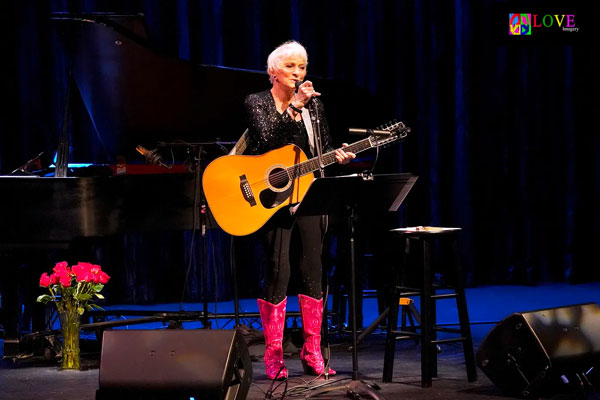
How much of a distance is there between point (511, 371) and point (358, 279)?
1.63 m

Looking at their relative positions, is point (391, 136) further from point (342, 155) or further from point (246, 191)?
point (246, 191)

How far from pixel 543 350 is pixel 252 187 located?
160 cm

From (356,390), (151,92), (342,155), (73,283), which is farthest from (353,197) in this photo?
(151,92)

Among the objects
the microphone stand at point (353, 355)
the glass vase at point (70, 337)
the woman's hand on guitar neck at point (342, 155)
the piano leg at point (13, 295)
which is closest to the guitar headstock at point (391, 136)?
the woman's hand on guitar neck at point (342, 155)

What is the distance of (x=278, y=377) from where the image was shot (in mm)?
4082

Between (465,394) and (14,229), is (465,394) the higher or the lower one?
the lower one

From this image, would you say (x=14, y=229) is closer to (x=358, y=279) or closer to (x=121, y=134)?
(x=121, y=134)

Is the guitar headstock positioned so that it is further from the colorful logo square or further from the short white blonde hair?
the colorful logo square

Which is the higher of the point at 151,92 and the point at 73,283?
the point at 151,92

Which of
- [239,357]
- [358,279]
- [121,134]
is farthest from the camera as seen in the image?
[121,134]

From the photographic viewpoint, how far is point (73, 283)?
4.73 metres

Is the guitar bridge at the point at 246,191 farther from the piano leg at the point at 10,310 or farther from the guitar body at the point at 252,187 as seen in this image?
the piano leg at the point at 10,310

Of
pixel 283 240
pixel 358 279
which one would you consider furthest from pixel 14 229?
pixel 358 279

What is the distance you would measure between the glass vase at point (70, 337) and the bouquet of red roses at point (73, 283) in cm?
3
